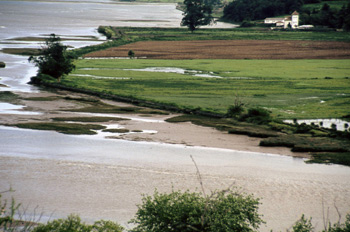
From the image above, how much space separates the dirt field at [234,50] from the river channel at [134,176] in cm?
5271

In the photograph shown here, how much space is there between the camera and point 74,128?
3797cm

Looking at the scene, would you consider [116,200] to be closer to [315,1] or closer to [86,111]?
[86,111]

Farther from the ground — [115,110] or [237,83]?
[237,83]

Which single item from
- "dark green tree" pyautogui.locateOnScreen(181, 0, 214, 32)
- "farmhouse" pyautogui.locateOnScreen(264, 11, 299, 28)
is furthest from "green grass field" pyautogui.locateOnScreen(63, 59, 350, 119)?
"farmhouse" pyautogui.locateOnScreen(264, 11, 299, 28)

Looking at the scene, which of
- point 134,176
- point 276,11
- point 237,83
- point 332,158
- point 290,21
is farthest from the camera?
point 276,11

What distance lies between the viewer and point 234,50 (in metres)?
96.7

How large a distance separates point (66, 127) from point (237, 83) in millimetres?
25949

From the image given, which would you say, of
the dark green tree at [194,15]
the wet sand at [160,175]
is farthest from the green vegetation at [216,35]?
the wet sand at [160,175]

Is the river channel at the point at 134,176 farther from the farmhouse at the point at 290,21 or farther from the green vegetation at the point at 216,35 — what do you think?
the farmhouse at the point at 290,21

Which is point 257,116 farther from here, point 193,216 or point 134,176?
point 193,216

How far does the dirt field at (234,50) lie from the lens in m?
87.2

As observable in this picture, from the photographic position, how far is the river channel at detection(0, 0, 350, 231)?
23812mm

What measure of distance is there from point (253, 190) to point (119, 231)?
10440 mm

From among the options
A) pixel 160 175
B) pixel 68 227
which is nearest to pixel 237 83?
pixel 160 175
